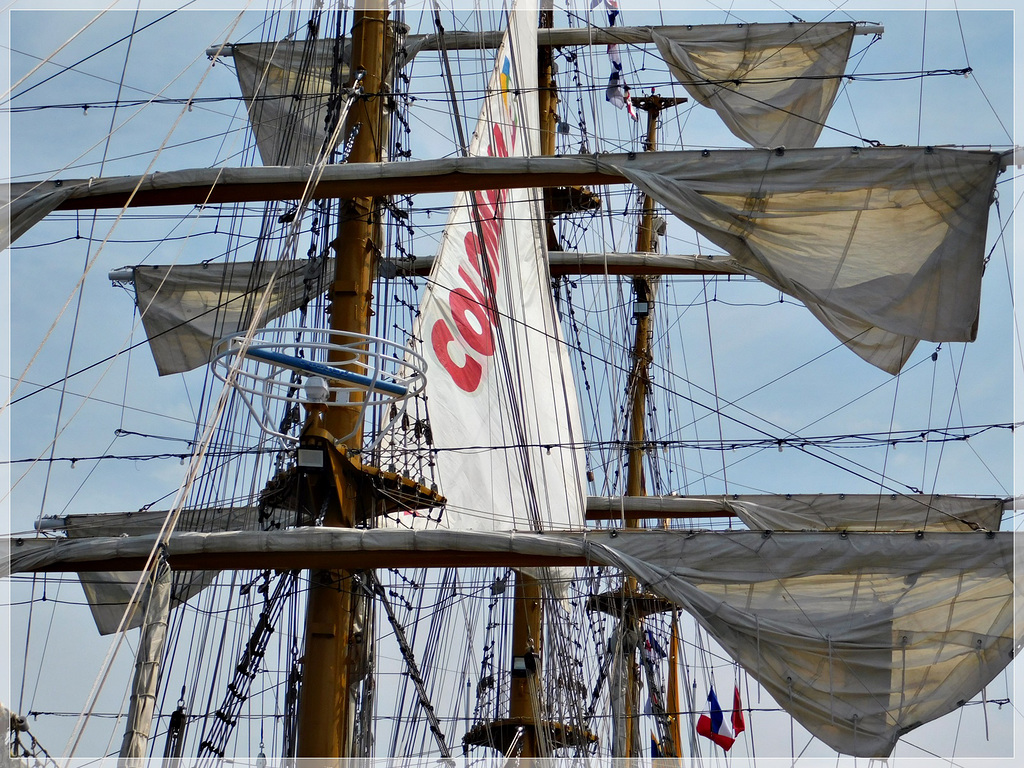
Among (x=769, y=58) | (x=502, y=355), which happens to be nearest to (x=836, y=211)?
(x=502, y=355)

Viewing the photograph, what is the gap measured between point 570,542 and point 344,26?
723cm

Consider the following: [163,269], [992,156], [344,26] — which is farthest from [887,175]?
[163,269]

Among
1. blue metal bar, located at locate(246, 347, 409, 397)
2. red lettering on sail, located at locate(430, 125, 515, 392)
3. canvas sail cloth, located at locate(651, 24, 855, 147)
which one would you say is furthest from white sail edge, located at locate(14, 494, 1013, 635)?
blue metal bar, located at locate(246, 347, 409, 397)

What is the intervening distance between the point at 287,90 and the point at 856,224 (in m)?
9.46

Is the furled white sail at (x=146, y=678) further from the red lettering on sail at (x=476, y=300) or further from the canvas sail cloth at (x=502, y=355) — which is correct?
the red lettering on sail at (x=476, y=300)

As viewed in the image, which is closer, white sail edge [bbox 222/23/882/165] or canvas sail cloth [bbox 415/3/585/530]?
canvas sail cloth [bbox 415/3/585/530]

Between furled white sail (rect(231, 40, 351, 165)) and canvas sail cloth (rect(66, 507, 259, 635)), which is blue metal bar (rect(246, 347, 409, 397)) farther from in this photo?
canvas sail cloth (rect(66, 507, 259, 635))

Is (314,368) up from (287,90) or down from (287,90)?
down

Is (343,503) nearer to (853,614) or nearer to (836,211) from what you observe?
(853,614)

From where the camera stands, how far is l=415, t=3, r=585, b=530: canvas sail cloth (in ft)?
58.2

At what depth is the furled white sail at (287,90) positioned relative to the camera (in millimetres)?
20141

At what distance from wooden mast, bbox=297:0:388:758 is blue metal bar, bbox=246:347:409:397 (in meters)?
2.26

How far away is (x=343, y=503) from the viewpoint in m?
15.3

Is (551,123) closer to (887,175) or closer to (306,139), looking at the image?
(306,139)
